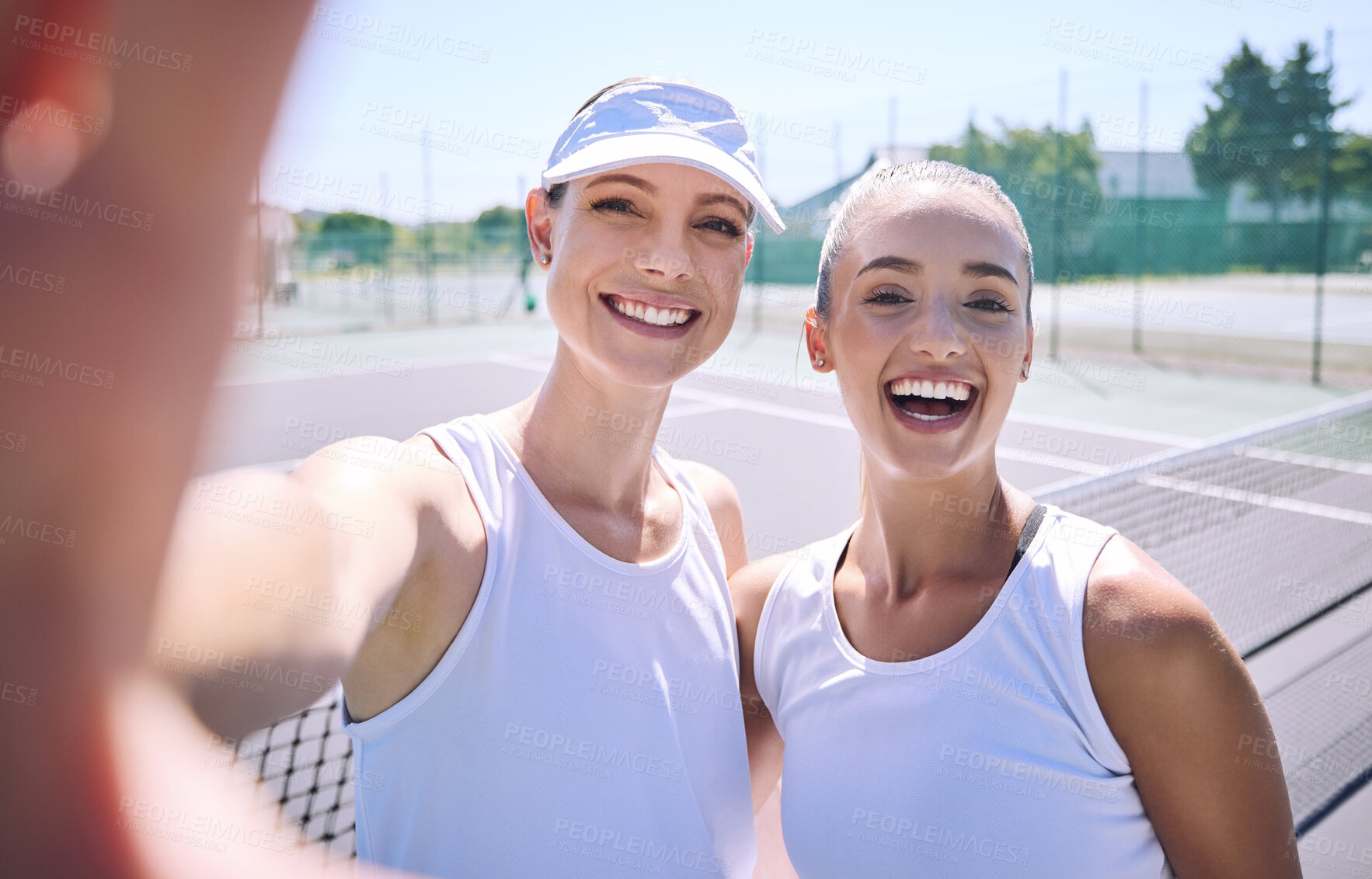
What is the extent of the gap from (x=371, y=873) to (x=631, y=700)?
Answer: 4.39ft

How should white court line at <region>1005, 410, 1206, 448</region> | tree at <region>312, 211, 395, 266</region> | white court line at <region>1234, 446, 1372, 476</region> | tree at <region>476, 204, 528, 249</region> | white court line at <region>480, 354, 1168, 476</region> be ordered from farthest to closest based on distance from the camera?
tree at <region>476, 204, 528, 249</region> < tree at <region>312, 211, 395, 266</region> < white court line at <region>1005, 410, 1206, 448</region> < white court line at <region>480, 354, 1168, 476</region> < white court line at <region>1234, 446, 1372, 476</region>

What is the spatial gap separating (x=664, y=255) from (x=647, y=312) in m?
0.13

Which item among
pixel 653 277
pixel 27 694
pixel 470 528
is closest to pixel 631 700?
pixel 470 528

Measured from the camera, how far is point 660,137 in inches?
74.9

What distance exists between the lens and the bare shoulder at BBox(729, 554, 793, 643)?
7.10 ft

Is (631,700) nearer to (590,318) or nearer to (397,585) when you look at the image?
(397,585)

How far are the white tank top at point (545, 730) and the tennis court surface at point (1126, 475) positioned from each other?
24 centimetres

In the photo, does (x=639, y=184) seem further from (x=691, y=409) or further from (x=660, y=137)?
(x=691, y=409)

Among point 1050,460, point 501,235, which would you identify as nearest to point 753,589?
point 1050,460

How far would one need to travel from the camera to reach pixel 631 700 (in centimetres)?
177

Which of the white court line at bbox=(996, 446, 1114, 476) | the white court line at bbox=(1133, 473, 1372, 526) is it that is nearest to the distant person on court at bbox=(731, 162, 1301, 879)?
the white court line at bbox=(1133, 473, 1372, 526)

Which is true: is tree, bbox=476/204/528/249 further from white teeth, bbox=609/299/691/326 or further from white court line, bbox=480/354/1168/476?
white teeth, bbox=609/299/691/326

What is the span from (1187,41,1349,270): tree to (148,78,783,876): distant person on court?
44.1 ft

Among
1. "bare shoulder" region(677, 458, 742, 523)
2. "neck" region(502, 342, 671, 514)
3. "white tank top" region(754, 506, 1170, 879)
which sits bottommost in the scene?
"white tank top" region(754, 506, 1170, 879)
